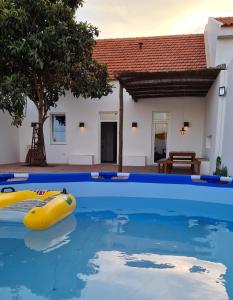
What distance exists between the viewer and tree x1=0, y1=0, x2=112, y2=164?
364 inches

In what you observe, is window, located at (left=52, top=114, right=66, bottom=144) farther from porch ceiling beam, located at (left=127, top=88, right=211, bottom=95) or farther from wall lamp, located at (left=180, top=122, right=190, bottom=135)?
wall lamp, located at (left=180, top=122, right=190, bottom=135)

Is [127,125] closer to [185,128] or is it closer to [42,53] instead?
[185,128]

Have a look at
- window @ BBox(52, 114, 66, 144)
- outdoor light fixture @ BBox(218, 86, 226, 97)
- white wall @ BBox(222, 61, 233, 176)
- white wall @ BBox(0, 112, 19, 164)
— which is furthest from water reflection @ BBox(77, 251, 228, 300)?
white wall @ BBox(0, 112, 19, 164)

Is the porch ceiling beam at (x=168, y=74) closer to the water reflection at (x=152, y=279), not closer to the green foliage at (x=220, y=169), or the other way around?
the green foliage at (x=220, y=169)

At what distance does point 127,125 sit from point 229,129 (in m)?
5.01

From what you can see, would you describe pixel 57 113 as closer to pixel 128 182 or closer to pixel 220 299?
pixel 128 182

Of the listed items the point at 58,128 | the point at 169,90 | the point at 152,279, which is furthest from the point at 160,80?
the point at 152,279

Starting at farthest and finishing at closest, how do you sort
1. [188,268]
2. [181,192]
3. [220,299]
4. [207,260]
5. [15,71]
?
[15,71] < [181,192] < [207,260] < [188,268] < [220,299]

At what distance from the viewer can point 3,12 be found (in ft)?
29.5

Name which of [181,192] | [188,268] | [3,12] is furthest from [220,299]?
[3,12]

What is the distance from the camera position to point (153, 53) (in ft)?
42.8

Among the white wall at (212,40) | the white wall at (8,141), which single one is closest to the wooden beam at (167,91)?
the white wall at (212,40)

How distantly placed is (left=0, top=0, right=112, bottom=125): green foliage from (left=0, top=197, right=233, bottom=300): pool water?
5462 millimetres

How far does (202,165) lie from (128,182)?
9.49ft
